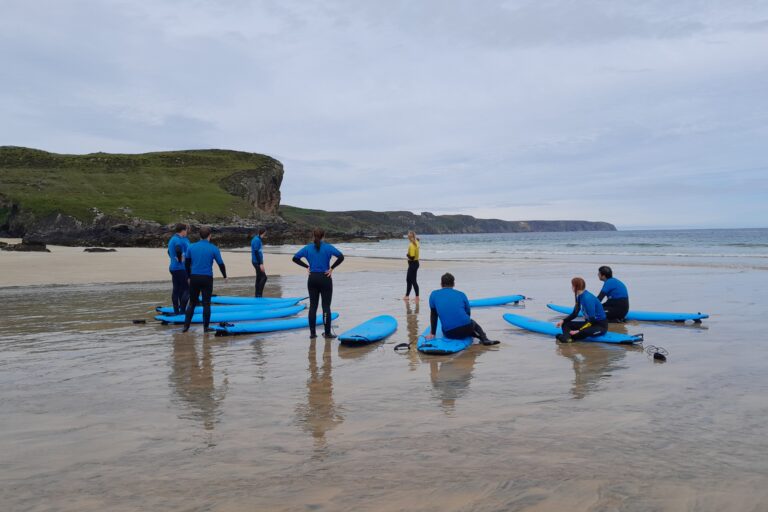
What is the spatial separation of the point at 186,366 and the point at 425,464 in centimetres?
483

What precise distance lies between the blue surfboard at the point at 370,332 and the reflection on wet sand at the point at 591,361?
10.1 ft

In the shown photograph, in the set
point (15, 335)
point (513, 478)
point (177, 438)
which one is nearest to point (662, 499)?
point (513, 478)

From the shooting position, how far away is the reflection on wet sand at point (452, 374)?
6.43m

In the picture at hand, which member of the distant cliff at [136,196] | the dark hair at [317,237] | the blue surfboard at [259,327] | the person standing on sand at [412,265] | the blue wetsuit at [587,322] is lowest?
the blue surfboard at [259,327]

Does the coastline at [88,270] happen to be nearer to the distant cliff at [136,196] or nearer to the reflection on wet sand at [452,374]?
the distant cliff at [136,196]

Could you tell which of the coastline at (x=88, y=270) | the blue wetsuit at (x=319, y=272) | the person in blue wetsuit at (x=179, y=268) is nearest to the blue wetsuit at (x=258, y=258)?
the person in blue wetsuit at (x=179, y=268)

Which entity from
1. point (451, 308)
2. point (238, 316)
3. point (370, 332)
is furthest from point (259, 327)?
point (451, 308)

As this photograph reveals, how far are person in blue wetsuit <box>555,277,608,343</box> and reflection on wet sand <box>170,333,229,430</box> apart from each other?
592cm

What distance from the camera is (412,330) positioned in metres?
11.4

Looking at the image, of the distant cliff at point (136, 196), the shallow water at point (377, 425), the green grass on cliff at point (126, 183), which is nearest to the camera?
the shallow water at point (377, 425)

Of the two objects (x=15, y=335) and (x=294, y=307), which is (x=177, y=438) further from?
(x=294, y=307)

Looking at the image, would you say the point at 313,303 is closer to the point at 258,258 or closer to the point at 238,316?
the point at 238,316

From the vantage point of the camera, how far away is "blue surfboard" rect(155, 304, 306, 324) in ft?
39.9

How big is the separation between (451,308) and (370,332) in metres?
1.54
